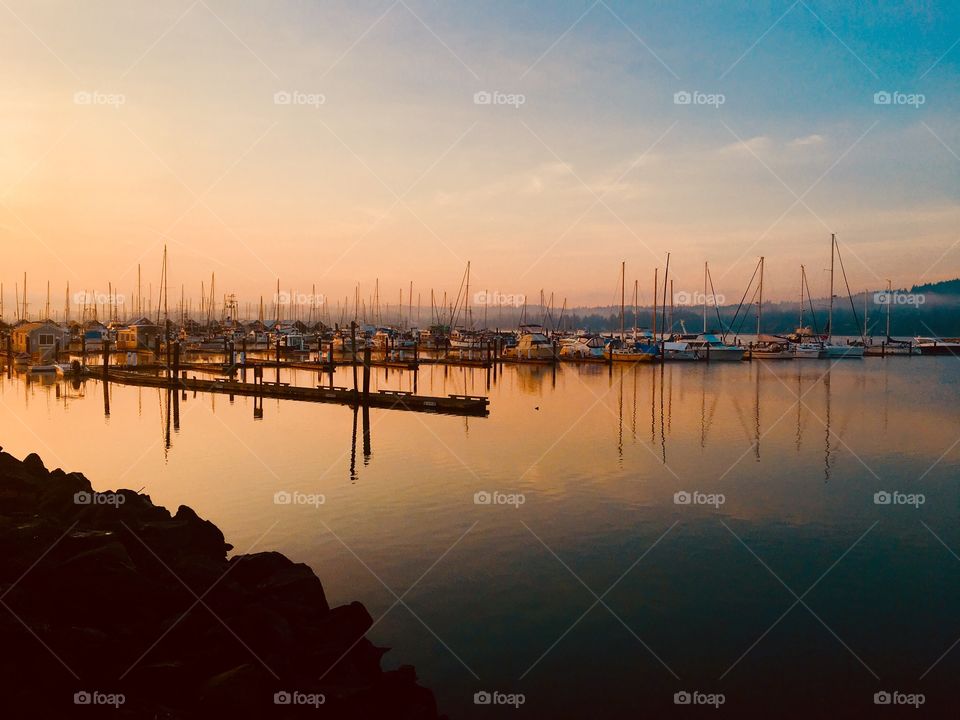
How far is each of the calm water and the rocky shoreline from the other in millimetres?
1651

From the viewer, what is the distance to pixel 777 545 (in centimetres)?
1719

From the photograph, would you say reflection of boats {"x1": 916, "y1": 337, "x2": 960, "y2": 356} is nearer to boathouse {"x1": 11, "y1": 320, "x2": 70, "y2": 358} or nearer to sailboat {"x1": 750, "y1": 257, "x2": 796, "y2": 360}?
sailboat {"x1": 750, "y1": 257, "x2": 796, "y2": 360}

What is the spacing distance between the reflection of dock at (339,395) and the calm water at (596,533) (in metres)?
1.62

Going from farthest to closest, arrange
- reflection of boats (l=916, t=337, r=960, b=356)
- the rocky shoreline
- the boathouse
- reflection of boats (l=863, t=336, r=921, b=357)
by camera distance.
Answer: reflection of boats (l=916, t=337, r=960, b=356) < reflection of boats (l=863, t=336, r=921, b=357) < the boathouse < the rocky shoreline

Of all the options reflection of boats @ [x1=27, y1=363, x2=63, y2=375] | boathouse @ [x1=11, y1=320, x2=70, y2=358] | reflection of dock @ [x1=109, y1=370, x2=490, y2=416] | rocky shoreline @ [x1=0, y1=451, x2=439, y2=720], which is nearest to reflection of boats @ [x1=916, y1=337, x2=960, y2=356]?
reflection of dock @ [x1=109, y1=370, x2=490, y2=416]

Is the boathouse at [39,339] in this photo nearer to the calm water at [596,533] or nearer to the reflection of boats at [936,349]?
the calm water at [596,533]

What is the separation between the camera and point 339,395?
4231 centimetres

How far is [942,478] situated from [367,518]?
67.2 feet

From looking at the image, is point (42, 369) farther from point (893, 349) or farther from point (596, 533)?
point (893, 349)

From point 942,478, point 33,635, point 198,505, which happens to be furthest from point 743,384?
point 33,635

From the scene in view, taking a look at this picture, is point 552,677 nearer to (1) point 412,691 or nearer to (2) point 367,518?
(1) point 412,691

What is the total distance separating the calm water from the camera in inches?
443

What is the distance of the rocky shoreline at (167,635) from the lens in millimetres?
7645

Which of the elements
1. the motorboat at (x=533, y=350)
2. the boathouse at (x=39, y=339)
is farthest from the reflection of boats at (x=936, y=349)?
the boathouse at (x=39, y=339)
